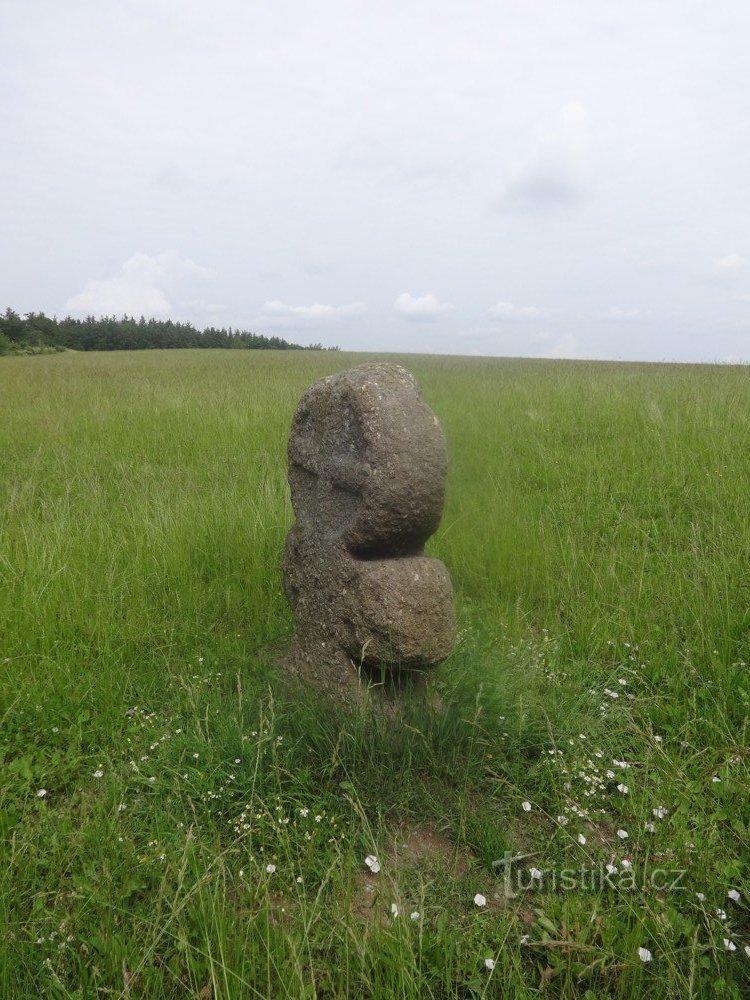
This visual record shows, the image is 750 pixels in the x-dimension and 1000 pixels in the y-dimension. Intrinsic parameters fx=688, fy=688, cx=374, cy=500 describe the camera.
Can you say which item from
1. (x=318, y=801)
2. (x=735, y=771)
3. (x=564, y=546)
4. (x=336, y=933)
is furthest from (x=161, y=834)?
(x=564, y=546)

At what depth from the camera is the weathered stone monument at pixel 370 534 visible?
3.02 metres

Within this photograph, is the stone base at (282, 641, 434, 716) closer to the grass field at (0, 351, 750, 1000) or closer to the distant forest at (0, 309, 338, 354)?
the grass field at (0, 351, 750, 1000)

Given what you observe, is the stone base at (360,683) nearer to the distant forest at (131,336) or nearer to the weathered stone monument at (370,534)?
the weathered stone monument at (370,534)

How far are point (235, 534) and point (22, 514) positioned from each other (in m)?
2.13

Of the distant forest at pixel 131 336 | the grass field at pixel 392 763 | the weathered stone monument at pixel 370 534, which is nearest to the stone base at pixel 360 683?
the weathered stone monument at pixel 370 534

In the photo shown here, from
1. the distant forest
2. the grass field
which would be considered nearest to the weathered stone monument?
the grass field

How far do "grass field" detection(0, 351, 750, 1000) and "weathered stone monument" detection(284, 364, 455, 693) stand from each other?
279 millimetres

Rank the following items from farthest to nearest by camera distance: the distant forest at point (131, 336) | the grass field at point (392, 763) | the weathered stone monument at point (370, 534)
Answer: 1. the distant forest at point (131, 336)
2. the weathered stone monument at point (370, 534)
3. the grass field at point (392, 763)

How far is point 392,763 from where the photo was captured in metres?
2.82

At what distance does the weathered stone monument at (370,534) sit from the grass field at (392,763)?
279mm

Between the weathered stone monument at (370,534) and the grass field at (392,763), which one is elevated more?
the weathered stone monument at (370,534)

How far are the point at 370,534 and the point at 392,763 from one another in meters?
0.97

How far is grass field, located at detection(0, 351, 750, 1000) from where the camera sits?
215 cm

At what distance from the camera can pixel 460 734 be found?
9.75ft
